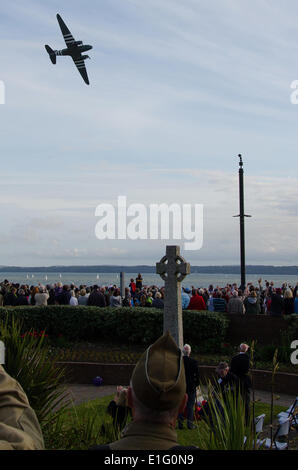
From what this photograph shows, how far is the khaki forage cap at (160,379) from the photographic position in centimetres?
243

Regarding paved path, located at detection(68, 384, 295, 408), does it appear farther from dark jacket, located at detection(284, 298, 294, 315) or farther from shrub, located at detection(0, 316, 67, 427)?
shrub, located at detection(0, 316, 67, 427)

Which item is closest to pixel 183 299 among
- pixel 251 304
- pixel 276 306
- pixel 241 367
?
pixel 251 304

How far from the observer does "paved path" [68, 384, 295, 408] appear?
1273cm

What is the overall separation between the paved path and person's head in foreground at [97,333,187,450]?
10.2 meters

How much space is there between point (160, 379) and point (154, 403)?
10cm

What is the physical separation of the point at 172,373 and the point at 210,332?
14959 mm

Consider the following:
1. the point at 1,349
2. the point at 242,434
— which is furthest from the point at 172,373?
the point at 1,349

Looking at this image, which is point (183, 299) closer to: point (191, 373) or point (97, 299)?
point (97, 299)

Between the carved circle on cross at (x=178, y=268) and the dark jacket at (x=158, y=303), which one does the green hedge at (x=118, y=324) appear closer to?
the dark jacket at (x=158, y=303)

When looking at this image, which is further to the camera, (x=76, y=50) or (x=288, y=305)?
(x=76, y=50)

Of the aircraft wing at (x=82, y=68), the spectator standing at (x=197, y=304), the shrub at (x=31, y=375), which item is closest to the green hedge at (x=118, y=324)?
the spectator standing at (x=197, y=304)

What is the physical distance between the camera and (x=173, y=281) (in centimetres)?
1326
